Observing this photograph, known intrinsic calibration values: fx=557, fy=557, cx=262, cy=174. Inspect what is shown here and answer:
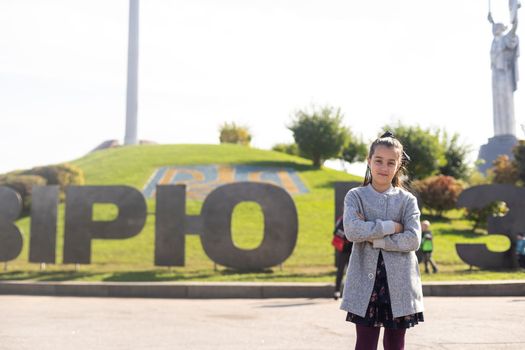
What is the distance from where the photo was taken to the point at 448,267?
14.4 meters

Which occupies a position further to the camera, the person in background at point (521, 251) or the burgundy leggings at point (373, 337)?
the person in background at point (521, 251)

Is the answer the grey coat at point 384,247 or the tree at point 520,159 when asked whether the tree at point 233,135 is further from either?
the grey coat at point 384,247

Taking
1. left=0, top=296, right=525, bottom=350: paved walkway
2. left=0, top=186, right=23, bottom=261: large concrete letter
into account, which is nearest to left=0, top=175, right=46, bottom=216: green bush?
left=0, top=186, right=23, bottom=261: large concrete letter

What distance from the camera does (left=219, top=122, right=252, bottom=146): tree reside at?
229ft

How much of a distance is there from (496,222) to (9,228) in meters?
12.0

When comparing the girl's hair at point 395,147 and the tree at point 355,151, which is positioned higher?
the tree at point 355,151

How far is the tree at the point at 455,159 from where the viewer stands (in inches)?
1442

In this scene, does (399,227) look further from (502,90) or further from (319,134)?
(502,90)

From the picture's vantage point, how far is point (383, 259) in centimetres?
330

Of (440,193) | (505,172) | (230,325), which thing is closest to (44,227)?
(230,325)

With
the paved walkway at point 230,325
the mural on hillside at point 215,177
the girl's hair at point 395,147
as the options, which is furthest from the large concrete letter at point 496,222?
the mural on hillside at point 215,177

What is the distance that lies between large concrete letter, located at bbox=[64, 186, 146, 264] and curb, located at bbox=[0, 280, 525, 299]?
8.65ft

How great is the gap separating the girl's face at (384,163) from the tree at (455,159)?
34990 millimetres

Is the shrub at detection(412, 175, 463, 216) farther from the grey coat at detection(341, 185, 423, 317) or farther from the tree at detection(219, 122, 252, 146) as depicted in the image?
the tree at detection(219, 122, 252, 146)
